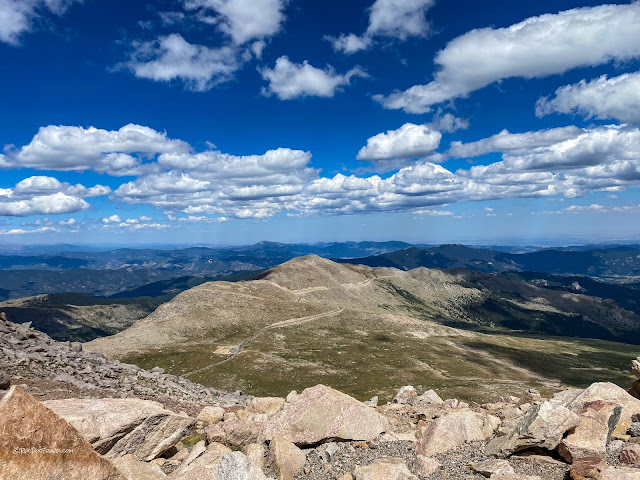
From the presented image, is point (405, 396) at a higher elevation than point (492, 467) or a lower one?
lower

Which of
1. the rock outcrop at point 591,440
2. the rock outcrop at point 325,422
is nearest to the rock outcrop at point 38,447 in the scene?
the rock outcrop at point 325,422

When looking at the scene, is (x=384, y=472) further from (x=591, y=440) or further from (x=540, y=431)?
(x=591, y=440)

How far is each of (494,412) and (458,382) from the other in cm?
8716

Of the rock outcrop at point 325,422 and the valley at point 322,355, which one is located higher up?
the rock outcrop at point 325,422

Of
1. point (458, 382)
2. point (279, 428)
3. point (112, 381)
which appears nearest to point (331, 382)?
point (458, 382)

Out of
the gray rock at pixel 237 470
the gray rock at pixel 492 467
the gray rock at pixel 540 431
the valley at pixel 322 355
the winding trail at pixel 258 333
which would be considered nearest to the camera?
the gray rock at pixel 237 470

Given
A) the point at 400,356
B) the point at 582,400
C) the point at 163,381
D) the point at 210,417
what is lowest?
the point at 400,356

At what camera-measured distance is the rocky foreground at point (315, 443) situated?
457 inches

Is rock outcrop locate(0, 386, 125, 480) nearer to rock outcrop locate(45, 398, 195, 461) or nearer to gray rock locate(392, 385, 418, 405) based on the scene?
rock outcrop locate(45, 398, 195, 461)

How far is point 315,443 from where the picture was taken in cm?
2058

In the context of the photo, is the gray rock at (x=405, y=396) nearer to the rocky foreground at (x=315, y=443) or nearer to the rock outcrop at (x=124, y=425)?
the rocky foreground at (x=315, y=443)

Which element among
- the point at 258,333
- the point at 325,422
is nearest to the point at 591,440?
the point at 325,422

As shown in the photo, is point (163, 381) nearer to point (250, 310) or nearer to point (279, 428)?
point (279, 428)

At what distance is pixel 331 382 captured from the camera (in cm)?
10744
